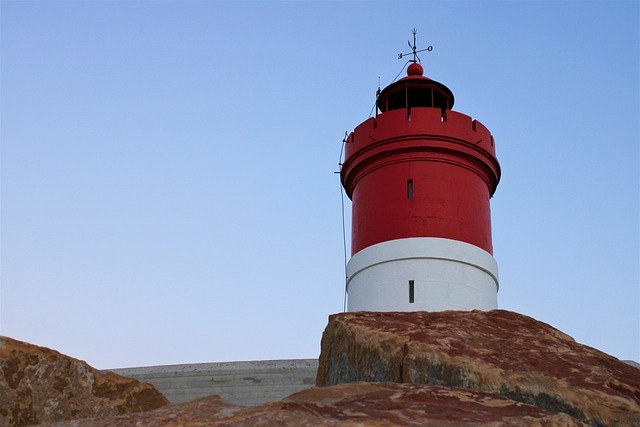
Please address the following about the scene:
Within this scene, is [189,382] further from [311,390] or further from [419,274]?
[311,390]

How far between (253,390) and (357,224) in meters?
3.48

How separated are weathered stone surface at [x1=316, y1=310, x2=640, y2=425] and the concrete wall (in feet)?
17.5

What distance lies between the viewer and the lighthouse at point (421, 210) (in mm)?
11789

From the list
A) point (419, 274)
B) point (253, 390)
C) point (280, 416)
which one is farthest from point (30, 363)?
point (419, 274)

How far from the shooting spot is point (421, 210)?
478 inches

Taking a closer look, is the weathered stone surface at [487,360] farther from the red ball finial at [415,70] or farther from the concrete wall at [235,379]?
the red ball finial at [415,70]

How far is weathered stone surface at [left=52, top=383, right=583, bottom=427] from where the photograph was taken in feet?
9.02

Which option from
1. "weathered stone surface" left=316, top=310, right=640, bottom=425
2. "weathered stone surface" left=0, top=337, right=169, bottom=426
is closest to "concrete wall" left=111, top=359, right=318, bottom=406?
"weathered stone surface" left=316, top=310, right=640, bottom=425

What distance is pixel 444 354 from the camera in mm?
4250

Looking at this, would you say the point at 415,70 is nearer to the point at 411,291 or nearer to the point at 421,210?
the point at 421,210

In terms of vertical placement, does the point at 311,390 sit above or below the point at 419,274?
below


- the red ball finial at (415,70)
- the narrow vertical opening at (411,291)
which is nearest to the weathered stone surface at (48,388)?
the narrow vertical opening at (411,291)

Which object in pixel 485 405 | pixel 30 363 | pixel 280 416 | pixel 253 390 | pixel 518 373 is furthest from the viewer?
pixel 253 390

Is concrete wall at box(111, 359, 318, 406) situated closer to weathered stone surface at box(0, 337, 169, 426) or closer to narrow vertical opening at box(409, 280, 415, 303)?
narrow vertical opening at box(409, 280, 415, 303)
